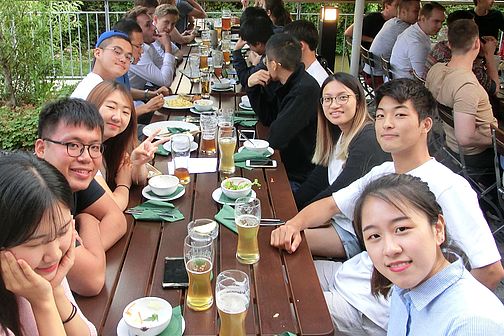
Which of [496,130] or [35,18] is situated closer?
[496,130]

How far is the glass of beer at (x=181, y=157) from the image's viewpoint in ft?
8.74

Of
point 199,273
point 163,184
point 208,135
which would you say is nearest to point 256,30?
point 208,135

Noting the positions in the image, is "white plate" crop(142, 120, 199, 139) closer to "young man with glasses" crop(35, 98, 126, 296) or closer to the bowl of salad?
the bowl of salad

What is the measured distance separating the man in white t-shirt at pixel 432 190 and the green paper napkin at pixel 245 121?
1281 millimetres

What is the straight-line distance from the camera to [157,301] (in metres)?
1.69

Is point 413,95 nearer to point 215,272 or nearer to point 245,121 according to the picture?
point 215,272

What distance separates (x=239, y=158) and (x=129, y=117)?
61cm

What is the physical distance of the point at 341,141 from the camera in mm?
2895

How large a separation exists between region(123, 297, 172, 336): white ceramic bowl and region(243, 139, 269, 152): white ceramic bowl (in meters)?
1.45

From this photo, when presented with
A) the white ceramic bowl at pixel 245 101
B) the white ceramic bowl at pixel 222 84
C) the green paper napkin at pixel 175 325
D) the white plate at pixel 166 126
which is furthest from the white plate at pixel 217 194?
the white ceramic bowl at pixel 222 84

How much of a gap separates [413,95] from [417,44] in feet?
11.0

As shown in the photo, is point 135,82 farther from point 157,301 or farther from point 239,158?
point 157,301

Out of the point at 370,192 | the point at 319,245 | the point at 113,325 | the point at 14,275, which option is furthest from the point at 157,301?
the point at 319,245

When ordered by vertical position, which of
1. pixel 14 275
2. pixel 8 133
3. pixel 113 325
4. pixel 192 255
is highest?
pixel 14 275
